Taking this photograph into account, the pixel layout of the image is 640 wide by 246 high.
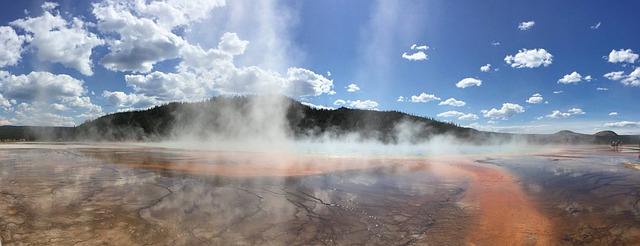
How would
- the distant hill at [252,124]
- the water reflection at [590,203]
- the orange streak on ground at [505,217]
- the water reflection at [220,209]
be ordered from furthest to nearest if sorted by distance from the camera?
the distant hill at [252,124]
the water reflection at [590,203]
the orange streak on ground at [505,217]
the water reflection at [220,209]

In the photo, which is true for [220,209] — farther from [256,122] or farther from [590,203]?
[256,122]

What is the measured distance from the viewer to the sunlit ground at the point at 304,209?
4531 mm

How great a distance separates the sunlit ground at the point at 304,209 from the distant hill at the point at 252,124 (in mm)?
31853

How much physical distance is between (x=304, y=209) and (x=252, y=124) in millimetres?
37624

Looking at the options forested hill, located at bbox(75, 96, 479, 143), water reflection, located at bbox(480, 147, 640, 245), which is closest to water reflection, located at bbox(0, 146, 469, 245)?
water reflection, located at bbox(480, 147, 640, 245)

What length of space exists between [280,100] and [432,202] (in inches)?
1797

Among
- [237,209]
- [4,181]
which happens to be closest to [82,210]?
[237,209]

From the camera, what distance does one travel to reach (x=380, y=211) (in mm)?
5918

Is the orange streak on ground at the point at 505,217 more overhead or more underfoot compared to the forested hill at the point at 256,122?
more underfoot

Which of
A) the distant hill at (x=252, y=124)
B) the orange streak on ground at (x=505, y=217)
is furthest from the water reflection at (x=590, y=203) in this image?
the distant hill at (x=252, y=124)

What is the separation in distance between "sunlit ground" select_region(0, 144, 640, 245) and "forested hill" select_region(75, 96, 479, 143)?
33.0 m

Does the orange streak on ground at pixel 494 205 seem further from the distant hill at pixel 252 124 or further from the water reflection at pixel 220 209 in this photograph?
the distant hill at pixel 252 124

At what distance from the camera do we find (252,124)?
42688 millimetres

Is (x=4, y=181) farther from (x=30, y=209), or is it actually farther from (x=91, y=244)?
(x=91, y=244)
